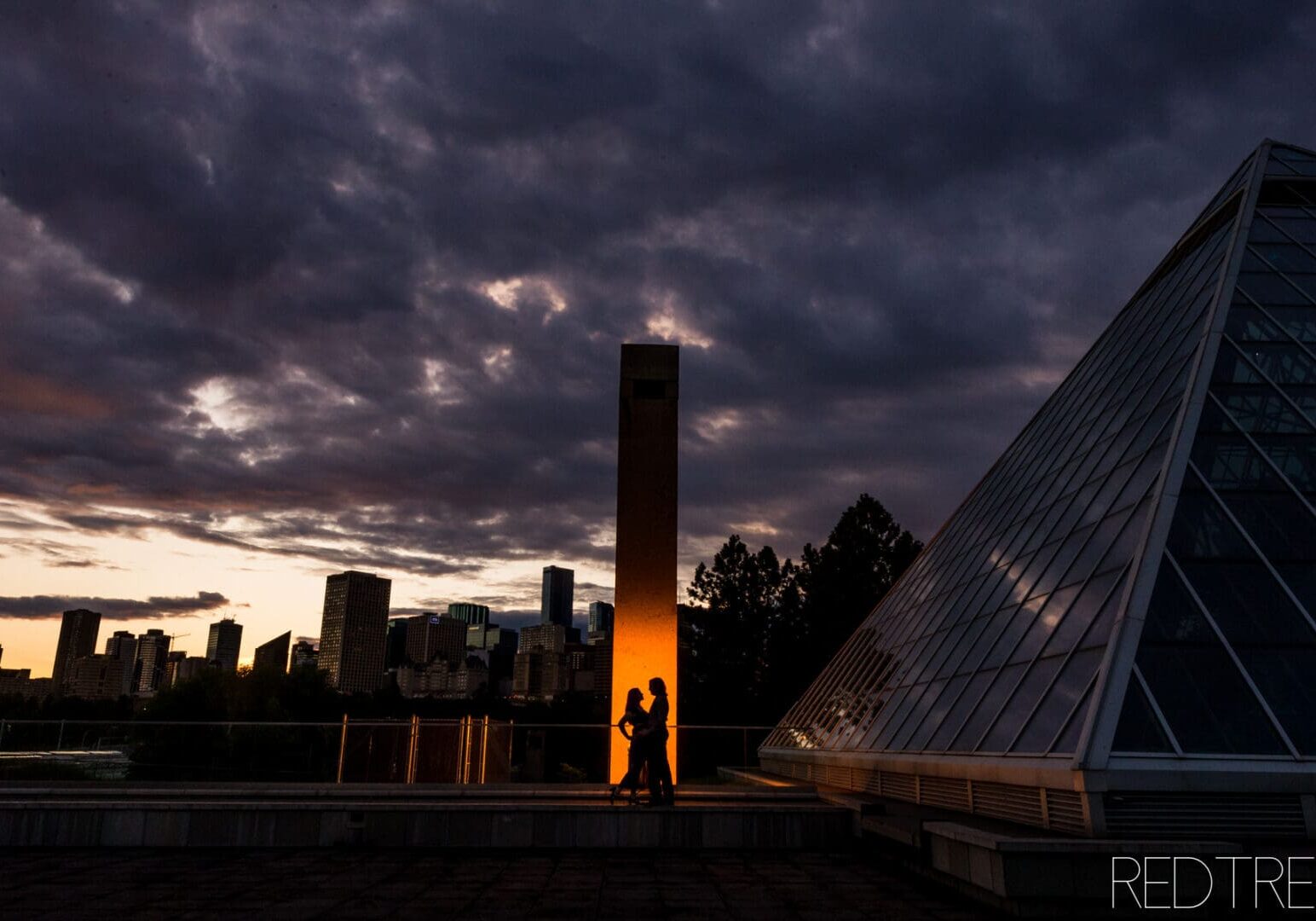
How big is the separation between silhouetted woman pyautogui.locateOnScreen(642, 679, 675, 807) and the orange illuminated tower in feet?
21.5

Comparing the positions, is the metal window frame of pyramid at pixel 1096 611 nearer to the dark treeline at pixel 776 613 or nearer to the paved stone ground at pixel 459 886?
the paved stone ground at pixel 459 886

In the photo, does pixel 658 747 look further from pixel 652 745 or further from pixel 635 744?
pixel 635 744

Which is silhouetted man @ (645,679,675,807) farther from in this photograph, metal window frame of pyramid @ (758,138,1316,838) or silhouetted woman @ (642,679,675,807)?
metal window frame of pyramid @ (758,138,1316,838)

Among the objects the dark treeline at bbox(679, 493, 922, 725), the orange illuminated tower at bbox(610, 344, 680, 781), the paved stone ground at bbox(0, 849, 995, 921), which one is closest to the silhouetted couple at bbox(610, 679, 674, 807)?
the paved stone ground at bbox(0, 849, 995, 921)

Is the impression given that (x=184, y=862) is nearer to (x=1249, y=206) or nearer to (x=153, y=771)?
(x=153, y=771)

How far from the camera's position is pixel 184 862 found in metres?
11.6

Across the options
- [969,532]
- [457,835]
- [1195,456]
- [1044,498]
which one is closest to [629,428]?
[969,532]

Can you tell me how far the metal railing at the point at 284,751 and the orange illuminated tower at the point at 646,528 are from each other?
213 cm

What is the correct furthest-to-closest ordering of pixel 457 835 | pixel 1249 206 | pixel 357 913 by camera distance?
pixel 1249 206
pixel 457 835
pixel 357 913

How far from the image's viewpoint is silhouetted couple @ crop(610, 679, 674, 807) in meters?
14.0

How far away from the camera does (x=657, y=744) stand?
1419 centimetres

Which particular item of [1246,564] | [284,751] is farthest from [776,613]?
[1246,564]

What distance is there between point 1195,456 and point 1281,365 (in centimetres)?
356

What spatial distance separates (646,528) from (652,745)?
27.1 ft
